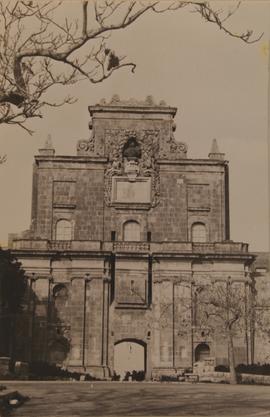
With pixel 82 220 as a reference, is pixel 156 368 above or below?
below

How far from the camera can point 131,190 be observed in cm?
5122

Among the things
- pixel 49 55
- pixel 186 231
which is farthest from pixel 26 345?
pixel 49 55

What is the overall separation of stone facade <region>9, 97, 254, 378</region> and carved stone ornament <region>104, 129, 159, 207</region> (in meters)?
0.06

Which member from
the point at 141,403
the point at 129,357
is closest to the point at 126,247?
the point at 129,357

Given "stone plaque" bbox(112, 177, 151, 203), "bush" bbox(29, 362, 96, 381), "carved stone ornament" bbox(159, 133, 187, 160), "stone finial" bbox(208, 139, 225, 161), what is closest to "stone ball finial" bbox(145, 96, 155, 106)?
"carved stone ornament" bbox(159, 133, 187, 160)

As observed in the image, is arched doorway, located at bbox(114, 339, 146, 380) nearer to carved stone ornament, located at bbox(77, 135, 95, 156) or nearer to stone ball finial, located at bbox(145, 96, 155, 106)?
carved stone ornament, located at bbox(77, 135, 95, 156)

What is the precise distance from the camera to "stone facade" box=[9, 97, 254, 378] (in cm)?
4750

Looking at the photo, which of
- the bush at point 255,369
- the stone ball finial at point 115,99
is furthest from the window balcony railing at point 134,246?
the stone ball finial at point 115,99

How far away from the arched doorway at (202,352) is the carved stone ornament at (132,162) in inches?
371

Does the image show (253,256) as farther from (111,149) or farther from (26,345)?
(26,345)

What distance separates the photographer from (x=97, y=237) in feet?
166

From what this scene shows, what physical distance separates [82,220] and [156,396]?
26689 mm

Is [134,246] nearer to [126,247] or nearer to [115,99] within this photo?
[126,247]

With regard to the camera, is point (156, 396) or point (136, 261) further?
point (136, 261)
